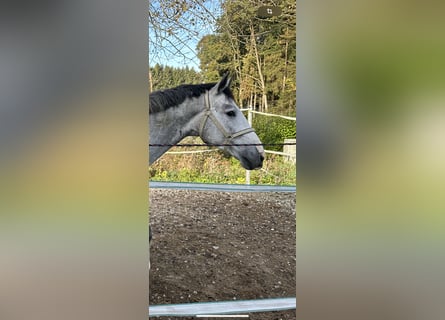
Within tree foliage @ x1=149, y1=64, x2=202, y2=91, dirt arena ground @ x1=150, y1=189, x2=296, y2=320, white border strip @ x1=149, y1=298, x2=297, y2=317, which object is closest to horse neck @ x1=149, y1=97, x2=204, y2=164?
tree foliage @ x1=149, y1=64, x2=202, y2=91

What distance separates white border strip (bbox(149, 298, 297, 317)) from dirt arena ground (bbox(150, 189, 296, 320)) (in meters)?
0.02

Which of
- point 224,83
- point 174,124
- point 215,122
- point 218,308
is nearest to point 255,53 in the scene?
point 224,83

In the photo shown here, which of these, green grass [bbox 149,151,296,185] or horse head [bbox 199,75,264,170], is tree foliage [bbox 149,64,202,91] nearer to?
→ horse head [bbox 199,75,264,170]

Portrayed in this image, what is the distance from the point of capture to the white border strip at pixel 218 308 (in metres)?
1.74

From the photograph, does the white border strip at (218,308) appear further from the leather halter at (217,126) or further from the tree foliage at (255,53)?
the tree foliage at (255,53)

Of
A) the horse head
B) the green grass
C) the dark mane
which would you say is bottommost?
the green grass

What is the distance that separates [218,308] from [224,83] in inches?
43.7

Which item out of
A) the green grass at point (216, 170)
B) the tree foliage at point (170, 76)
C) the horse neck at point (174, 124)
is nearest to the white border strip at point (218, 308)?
the green grass at point (216, 170)

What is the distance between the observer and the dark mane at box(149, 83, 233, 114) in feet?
5.61

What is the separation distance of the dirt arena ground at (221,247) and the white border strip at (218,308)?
2 centimetres

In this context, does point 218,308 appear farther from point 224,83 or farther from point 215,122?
point 224,83
